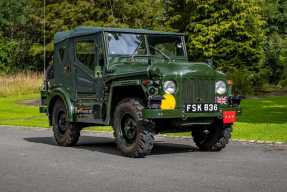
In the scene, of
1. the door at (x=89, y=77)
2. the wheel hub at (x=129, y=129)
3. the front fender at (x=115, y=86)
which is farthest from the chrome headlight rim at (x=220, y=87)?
the door at (x=89, y=77)

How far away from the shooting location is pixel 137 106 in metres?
12.1

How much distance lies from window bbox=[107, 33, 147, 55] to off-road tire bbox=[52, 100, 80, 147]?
208 centimetres

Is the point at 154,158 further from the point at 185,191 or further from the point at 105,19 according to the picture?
the point at 105,19

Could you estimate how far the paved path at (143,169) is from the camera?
8.93 metres

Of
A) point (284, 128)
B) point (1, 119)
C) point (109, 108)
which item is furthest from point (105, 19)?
point (109, 108)

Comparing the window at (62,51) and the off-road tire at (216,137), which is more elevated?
the window at (62,51)

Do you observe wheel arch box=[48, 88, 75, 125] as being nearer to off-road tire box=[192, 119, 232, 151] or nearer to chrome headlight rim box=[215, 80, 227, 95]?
off-road tire box=[192, 119, 232, 151]

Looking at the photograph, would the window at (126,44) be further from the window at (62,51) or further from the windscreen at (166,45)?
the window at (62,51)

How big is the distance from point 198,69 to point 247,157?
1919mm

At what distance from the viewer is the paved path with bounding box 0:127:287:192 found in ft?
29.3

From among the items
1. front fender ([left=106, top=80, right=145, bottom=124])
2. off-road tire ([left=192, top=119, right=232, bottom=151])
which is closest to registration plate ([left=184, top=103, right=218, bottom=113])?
off-road tire ([left=192, top=119, right=232, bottom=151])

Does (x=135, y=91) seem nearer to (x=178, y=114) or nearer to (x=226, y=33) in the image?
(x=178, y=114)

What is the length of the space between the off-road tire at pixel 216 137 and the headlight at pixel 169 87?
4.64ft

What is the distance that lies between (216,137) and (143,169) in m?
3.14
